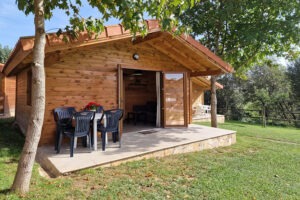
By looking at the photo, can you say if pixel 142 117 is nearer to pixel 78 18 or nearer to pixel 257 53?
pixel 257 53

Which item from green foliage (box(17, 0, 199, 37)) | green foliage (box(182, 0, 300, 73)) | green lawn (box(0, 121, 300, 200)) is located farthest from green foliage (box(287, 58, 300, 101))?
green foliage (box(17, 0, 199, 37))

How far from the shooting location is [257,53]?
7941 millimetres

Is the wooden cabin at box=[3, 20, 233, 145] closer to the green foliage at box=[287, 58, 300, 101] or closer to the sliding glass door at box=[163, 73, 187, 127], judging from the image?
the sliding glass door at box=[163, 73, 187, 127]

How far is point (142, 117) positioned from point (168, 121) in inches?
109

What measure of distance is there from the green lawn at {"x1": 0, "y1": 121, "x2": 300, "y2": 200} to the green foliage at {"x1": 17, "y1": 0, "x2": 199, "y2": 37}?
2.44 metres

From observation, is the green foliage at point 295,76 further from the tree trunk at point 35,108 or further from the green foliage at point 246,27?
the tree trunk at point 35,108

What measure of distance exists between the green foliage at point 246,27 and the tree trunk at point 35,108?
595 centimetres

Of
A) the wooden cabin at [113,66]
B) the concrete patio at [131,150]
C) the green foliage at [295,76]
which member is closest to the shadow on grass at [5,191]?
the concrete patio at [131,150]

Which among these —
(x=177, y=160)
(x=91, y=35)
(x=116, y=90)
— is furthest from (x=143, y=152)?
(x=91, y=35)

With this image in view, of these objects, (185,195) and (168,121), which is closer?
(185,195)

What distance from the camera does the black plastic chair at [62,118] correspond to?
173 inches

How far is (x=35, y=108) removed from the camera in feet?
8.80

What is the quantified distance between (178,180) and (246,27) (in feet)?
19.9

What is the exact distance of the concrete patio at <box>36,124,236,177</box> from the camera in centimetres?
368
